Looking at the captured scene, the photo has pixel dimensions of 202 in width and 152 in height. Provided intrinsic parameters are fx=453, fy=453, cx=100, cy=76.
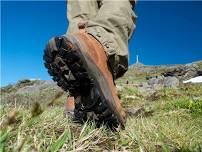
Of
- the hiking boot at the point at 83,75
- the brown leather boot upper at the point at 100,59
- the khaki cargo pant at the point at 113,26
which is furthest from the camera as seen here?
the khaki cargo pant at the point at 113,26

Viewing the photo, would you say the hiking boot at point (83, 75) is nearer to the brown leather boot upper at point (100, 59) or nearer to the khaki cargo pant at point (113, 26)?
the brown leather boot upper at point (100, 59)

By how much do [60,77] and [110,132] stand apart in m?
0.70

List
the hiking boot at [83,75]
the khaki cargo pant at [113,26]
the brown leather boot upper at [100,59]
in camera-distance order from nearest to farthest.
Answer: the hiking boot at [83,75], the brown leather boot upper at [100,59], the khaki cargo pant at [113,26]

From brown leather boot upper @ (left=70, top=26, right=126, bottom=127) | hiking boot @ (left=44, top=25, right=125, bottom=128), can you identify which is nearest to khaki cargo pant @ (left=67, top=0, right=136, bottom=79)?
brown leather boot upper @ (left=70, top=26, right=126, bottom=127)

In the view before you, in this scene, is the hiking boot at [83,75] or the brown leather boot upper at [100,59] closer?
the hiking boot at [83,75]

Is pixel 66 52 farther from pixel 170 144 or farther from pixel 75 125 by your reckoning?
pixel 170 144

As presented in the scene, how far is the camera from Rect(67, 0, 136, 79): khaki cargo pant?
15.9 feet

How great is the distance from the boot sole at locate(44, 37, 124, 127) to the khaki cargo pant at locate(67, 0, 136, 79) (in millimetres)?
601

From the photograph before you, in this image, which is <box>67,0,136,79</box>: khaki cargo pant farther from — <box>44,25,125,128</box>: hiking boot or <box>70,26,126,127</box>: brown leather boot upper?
<box>44,25,125,128</box>: hiking boot

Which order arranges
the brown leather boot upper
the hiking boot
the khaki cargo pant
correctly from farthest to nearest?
the khaki cargo pant < the brown leather boot upper < the hiking boot

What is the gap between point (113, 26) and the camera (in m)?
5.02

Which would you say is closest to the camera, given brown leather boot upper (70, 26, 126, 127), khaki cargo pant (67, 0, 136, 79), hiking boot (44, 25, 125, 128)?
hiking boot (44, 25, 125, 128)

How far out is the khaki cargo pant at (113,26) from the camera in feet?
15.9

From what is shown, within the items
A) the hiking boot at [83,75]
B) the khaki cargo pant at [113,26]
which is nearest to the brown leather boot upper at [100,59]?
the hiking boot at [83,75]
